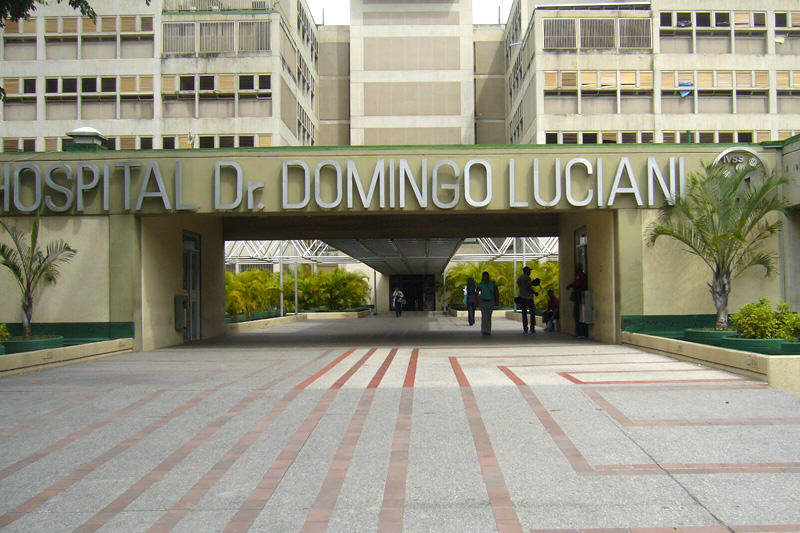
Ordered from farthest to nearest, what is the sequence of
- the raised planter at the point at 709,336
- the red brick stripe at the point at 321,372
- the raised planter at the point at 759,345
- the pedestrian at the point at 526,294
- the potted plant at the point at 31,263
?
the pedestrian at the point at 526,294 → the potted plant at the point at 31,263 → the raised planter at the point at 709,336 → the raised planter at the point at 759,345 → the red brick stripe at the point at 321,372

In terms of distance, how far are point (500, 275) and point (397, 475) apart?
1370 inches

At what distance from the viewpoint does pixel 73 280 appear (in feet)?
52.7

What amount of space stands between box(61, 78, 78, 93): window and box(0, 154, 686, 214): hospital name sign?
33254mm

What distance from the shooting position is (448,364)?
1287 cm

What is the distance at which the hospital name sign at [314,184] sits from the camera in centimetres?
1591

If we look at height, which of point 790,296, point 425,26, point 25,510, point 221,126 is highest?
point 425,26

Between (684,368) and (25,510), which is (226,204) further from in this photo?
(25,510)

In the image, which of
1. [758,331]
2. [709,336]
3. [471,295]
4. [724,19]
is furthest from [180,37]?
[758,331]

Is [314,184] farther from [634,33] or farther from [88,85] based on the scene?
[634,33]

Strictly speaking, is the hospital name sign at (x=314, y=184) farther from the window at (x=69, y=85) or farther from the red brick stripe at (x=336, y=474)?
the window at (x=69, y=85)

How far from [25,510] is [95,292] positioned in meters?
11.9

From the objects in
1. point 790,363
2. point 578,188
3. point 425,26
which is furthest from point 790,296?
point 425,26

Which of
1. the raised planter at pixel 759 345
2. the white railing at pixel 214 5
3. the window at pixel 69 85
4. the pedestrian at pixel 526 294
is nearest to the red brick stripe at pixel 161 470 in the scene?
the raised planter at pixel 759 345

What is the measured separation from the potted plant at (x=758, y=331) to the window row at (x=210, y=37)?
130 ft
